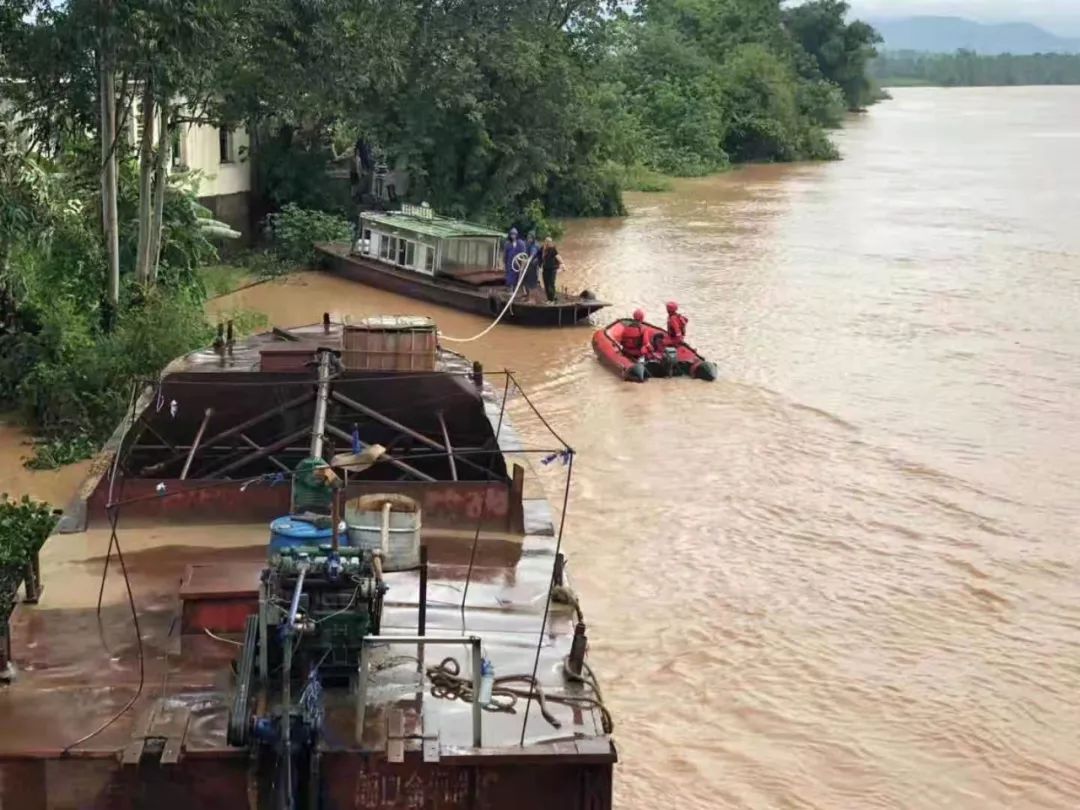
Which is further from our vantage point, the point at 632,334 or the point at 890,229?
the point at 890,229

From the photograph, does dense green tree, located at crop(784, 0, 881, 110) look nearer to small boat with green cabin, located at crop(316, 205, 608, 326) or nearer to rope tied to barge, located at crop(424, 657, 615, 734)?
small boat with green cabin, located at crop(316, 205, 608, 326)

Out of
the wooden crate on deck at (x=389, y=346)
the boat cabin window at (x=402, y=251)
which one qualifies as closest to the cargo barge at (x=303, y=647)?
the wooden crate on deck at (x=389, y=346)

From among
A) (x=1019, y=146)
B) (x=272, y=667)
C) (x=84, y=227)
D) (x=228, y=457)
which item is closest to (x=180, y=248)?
(x=84, y=227)

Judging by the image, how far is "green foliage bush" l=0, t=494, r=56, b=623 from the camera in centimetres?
953

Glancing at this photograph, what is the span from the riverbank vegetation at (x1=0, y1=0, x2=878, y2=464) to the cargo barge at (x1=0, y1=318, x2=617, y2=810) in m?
5.39

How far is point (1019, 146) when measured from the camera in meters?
69.1

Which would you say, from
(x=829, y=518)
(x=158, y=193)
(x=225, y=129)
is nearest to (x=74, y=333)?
(x=158, y=193)

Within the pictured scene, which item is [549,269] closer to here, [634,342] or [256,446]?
[634,342]

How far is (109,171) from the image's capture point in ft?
53.0

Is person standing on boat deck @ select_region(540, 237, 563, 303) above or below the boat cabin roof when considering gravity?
below

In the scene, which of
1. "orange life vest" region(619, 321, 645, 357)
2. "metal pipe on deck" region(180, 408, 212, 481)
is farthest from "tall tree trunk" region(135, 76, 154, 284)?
"orange life vest" region(619, 321, 645, 357)

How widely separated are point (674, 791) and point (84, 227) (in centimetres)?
1169

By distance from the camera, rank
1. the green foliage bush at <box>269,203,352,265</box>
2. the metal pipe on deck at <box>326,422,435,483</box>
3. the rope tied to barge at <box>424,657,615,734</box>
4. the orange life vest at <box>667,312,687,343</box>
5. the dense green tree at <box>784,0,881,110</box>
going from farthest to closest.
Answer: the dense green tree at <box>784,0,881,110</box> → the green foliage bush at <box>269,203,352,265</box> → the orange life vest at <box>667,312,687,343</box> → the metal pipe on deck at <box>326,422,435,483</box> → the rope tied to barge at <box>424,657,615,734</box>

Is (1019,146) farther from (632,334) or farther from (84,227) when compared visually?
(84,227)
